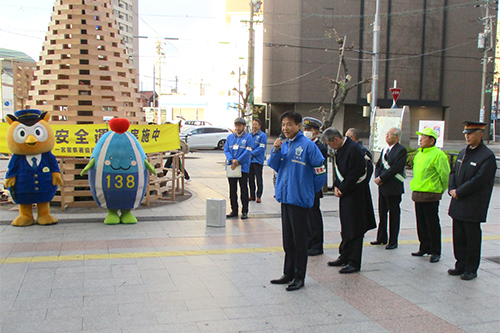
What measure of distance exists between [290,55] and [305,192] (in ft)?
115

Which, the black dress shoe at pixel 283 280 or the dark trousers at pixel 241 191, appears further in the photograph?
the dark trousers at pixel 241 191

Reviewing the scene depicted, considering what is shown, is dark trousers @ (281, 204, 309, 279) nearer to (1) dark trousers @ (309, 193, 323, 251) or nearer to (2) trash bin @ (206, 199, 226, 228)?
(1) dark trousers @ (309, 193, 323, 251)

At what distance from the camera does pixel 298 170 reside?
4723 millimetres

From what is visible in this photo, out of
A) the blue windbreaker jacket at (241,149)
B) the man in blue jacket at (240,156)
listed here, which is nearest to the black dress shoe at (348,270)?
the man in blue jacket at (240,156)

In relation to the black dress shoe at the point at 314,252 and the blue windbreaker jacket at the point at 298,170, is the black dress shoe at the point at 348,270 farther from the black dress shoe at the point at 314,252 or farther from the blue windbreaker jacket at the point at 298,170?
the blue windbreaker jacket at the point at 298,170

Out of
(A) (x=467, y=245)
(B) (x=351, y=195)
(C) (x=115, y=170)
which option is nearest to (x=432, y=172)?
(A) (x=467, y=245)

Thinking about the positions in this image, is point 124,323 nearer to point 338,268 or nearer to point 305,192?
point 305,192

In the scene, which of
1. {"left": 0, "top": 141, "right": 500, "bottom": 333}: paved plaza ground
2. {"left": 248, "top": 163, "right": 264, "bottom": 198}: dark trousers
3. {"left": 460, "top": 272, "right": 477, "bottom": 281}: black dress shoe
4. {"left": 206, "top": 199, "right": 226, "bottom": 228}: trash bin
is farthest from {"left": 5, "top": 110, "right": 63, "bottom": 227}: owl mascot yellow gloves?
{"left": 460, "top": 272, "right": 477, "bottom": 281}: black dress shoe

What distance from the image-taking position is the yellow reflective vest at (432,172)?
5883 millimetres

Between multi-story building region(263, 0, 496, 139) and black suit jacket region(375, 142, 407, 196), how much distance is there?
3166 cm

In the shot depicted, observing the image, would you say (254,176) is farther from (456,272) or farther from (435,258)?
(456,272)

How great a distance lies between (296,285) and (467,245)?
6.81ft

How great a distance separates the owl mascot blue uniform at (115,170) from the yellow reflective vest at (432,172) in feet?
14.4

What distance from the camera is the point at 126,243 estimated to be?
254 inches
